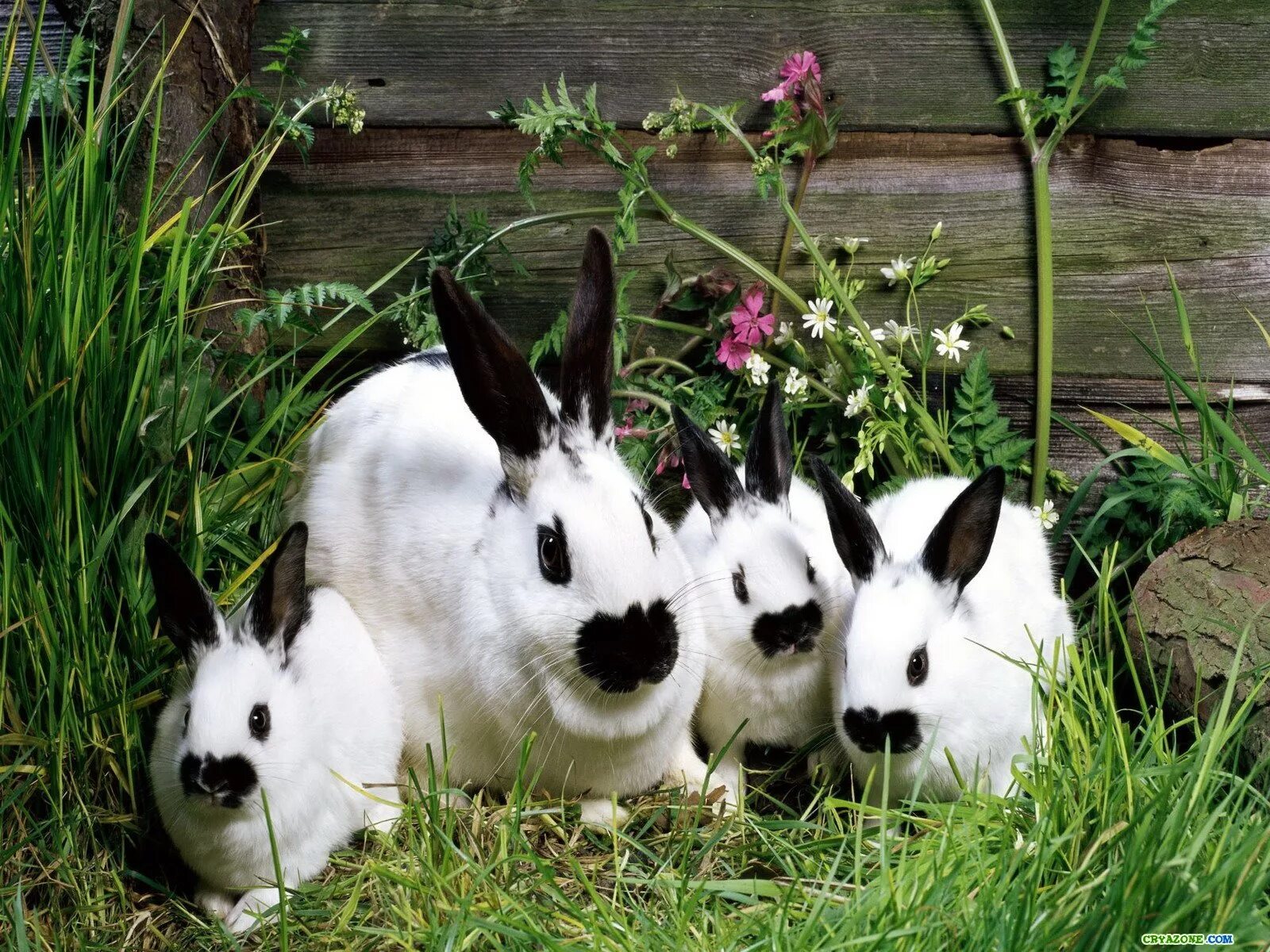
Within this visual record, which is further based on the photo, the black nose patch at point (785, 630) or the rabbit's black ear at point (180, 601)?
the black nose patch at point (785, 630)

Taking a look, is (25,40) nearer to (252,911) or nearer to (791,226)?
(791,226)

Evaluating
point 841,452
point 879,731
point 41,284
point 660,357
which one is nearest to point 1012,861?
point 879,731

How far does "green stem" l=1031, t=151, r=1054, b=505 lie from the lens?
4066 millimetres

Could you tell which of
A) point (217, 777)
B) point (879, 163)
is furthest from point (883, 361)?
point (217, 777)

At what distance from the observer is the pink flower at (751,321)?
398cm

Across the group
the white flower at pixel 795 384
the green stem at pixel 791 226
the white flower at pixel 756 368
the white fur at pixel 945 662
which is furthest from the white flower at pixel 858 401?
the white fur at pixel 945 662

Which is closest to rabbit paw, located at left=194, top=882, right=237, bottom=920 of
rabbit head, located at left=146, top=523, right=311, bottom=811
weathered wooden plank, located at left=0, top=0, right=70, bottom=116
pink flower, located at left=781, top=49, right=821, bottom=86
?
rabbit head, located at left=146, top=523, right=311, bottom=811

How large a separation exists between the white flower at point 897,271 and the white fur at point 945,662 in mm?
1124

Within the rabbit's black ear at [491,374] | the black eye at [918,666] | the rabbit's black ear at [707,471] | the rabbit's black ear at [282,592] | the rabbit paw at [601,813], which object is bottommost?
the rabbit paw at [601,813]

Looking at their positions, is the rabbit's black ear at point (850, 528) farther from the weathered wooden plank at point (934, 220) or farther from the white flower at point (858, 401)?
the weathered wooden plank at point (934, 220)

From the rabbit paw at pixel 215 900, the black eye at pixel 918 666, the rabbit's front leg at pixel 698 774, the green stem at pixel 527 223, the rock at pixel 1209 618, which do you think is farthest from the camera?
the green stem at pixel 527 223

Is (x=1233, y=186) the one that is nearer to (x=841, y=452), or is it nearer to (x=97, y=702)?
(x=841, y=452)

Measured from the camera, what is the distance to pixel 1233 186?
4.19 m

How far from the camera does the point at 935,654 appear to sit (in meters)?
3.01
